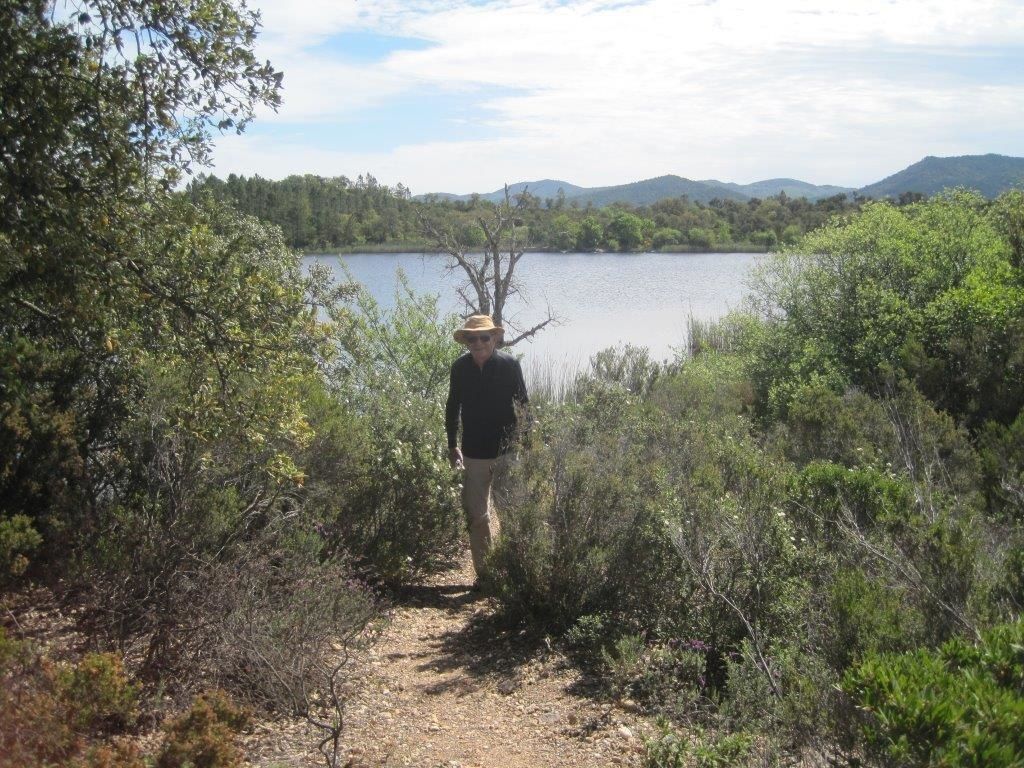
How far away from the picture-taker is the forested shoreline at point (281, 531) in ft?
10.9

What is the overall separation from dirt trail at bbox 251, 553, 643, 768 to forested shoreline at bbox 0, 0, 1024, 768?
0.17 meters

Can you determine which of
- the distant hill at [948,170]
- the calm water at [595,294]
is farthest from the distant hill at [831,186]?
the calm water at [595,294]

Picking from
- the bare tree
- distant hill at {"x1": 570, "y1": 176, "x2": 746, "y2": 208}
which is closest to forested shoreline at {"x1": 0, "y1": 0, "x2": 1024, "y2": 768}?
the bare tree

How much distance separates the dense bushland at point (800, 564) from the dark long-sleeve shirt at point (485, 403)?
0.26m

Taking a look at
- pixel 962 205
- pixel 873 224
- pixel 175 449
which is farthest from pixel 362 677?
pixel 962 205

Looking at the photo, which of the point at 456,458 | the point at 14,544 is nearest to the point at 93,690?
the point at 14,544

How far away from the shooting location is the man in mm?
6672

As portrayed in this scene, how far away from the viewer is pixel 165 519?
15.0 ft

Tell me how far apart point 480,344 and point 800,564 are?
8.94 ft

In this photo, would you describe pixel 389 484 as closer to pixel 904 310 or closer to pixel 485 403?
pixel 485 403

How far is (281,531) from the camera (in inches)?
204

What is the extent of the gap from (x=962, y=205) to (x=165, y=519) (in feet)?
46.8

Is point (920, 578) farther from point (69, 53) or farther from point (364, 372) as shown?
point (364, 372)

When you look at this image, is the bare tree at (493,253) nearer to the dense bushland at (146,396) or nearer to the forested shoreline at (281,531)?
the forested shoreline at (281,531)
